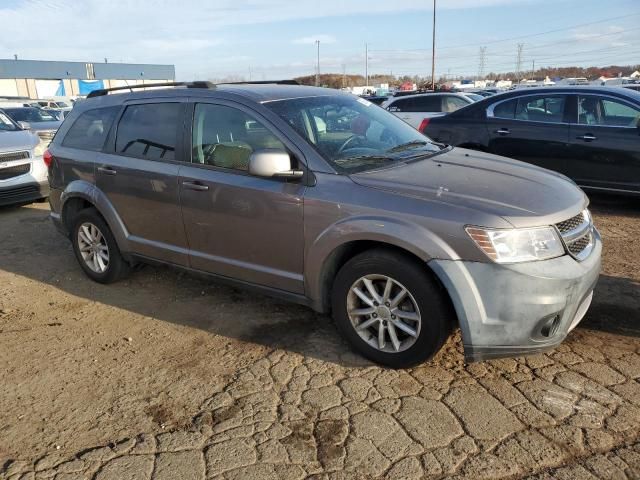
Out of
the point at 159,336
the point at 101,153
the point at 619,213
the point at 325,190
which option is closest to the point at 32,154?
the point at 101,153

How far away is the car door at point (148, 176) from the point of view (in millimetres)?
4316

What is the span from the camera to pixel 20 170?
827cm

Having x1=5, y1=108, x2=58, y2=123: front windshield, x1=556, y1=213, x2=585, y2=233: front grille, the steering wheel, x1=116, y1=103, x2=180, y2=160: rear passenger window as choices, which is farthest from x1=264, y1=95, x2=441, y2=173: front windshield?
x1=5, y1=108, x2=58, y2=123: front windshield

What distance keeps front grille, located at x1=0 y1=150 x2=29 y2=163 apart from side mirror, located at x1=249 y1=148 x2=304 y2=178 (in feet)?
20.3

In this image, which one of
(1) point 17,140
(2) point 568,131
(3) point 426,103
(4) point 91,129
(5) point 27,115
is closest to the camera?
(4) point 91,129

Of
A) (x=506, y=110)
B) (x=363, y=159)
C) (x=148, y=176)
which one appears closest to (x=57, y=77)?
(x=506, y=110)

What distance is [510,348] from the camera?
310cm

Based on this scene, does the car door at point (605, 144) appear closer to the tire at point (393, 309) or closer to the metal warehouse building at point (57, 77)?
the tire at point (393, 309)

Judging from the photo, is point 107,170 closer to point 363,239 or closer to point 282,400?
point 363,239

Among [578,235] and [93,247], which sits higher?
[578,235]

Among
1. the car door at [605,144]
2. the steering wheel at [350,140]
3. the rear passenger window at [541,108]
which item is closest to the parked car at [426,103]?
the rear passenger window at [541,108]

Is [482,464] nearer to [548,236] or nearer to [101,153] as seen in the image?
[548,236]

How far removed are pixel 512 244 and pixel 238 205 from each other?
6.13 feet

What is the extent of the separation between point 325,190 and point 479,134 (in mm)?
5194
